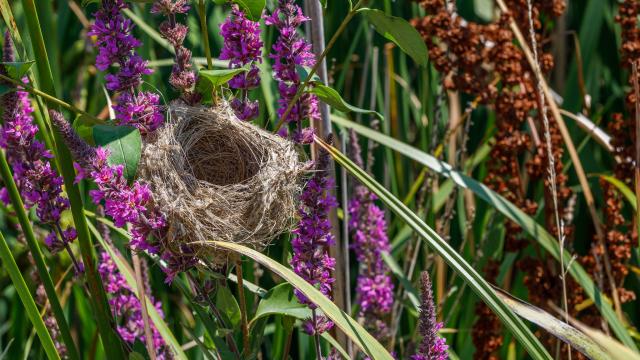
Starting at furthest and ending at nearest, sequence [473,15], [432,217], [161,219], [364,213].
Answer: [473,15], [432,217], [364,213], [161,219]

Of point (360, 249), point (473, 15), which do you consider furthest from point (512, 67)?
point (473, 15)

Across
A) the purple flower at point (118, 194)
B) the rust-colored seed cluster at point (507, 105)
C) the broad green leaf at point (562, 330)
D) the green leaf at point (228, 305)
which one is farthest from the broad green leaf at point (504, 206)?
the purple flower at point (118, 194)

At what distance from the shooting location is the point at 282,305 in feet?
3.62

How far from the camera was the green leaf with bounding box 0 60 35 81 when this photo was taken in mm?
897

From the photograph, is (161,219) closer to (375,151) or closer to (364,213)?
(364,213)

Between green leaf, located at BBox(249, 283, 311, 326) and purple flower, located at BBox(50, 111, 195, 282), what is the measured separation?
185 millimetres

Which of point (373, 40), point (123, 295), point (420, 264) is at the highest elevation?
point (373, 40)

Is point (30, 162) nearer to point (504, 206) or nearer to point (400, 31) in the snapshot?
point (400, 31)

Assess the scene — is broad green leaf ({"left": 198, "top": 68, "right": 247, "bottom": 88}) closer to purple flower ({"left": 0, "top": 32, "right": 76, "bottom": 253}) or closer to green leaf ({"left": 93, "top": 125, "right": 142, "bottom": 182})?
green leaf ({"left": 93, "top": 125, "right": 142, "bottom": 182})

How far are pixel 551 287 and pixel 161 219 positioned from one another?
1.09 m

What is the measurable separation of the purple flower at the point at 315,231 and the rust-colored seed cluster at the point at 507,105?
75 cm

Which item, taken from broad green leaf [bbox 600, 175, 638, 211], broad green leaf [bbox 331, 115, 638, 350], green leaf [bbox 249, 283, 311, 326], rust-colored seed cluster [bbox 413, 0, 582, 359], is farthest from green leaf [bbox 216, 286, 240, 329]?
broad green leaf [bbox 600, 175, 638, 211]

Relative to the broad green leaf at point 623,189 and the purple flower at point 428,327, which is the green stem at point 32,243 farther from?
the broad green leaf at point 623,189

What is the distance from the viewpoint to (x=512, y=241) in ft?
5.96
